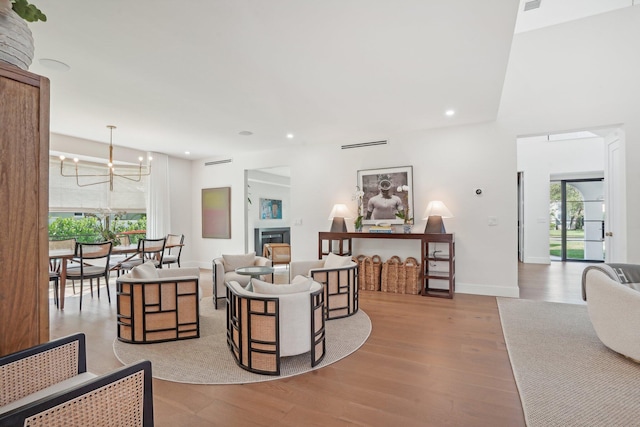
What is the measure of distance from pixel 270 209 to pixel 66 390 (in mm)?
8405

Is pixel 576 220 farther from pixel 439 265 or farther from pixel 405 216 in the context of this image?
pixel 405 216

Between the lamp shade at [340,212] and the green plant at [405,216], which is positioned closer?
the green plant at [405,216]

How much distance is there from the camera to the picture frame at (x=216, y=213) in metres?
7.71

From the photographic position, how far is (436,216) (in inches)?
Result: 207

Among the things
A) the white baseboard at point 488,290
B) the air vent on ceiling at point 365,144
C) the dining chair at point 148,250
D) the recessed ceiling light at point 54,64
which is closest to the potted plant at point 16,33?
the recessed ceiling light at point 54,64

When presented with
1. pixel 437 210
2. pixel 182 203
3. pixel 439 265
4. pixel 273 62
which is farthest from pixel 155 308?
pixel 182 203

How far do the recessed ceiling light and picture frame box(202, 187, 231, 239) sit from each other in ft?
15.0

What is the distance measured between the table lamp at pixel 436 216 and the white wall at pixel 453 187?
29cm

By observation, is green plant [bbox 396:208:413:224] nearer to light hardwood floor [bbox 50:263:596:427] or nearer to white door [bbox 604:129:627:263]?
light hardwood floor [bbox 50:263:596:427]

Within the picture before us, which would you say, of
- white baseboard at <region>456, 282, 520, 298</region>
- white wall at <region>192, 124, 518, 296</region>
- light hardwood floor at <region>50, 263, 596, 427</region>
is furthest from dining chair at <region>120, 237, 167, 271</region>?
white baseboard at <region>456, 282, 520, 298</region>

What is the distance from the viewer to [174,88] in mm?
3711

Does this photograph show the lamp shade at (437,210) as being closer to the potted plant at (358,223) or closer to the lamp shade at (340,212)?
the potted plant at (358,223)

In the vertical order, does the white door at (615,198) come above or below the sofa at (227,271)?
above

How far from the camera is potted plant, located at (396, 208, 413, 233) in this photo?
547cm
